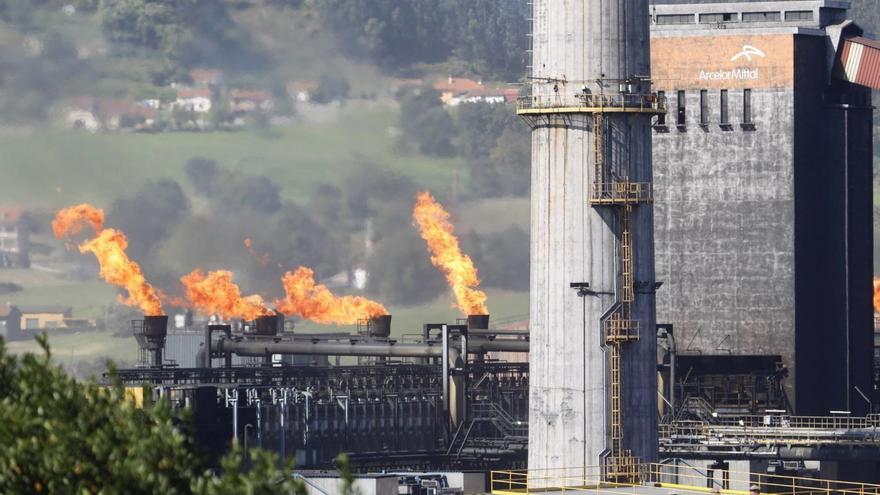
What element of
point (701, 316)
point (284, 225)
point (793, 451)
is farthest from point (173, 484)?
point (284, 225)

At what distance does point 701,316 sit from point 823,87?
14.3 meters

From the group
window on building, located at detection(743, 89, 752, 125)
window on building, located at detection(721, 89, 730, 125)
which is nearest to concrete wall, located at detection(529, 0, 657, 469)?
window on building, located at detection(721, 89, 730, 125)

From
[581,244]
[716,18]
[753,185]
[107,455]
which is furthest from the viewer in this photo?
[716,18]

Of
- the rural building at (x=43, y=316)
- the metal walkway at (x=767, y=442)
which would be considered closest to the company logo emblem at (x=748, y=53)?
→ the metal walkway at (x=767, y=442)

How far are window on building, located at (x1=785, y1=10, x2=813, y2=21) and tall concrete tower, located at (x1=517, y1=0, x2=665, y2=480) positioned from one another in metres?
45.9

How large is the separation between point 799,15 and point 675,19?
7.02m

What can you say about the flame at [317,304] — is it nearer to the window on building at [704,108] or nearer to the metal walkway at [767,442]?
the window on building at [704,108]

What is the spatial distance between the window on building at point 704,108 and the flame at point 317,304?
1411 inches

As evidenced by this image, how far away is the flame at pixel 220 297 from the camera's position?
145625 millimetres

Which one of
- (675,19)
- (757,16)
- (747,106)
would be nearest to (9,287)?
(675,19)

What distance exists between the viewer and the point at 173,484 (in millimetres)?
34062

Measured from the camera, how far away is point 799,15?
12300cm

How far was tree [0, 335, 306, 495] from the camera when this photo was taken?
33.2m

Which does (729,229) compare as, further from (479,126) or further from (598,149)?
(479,126)
